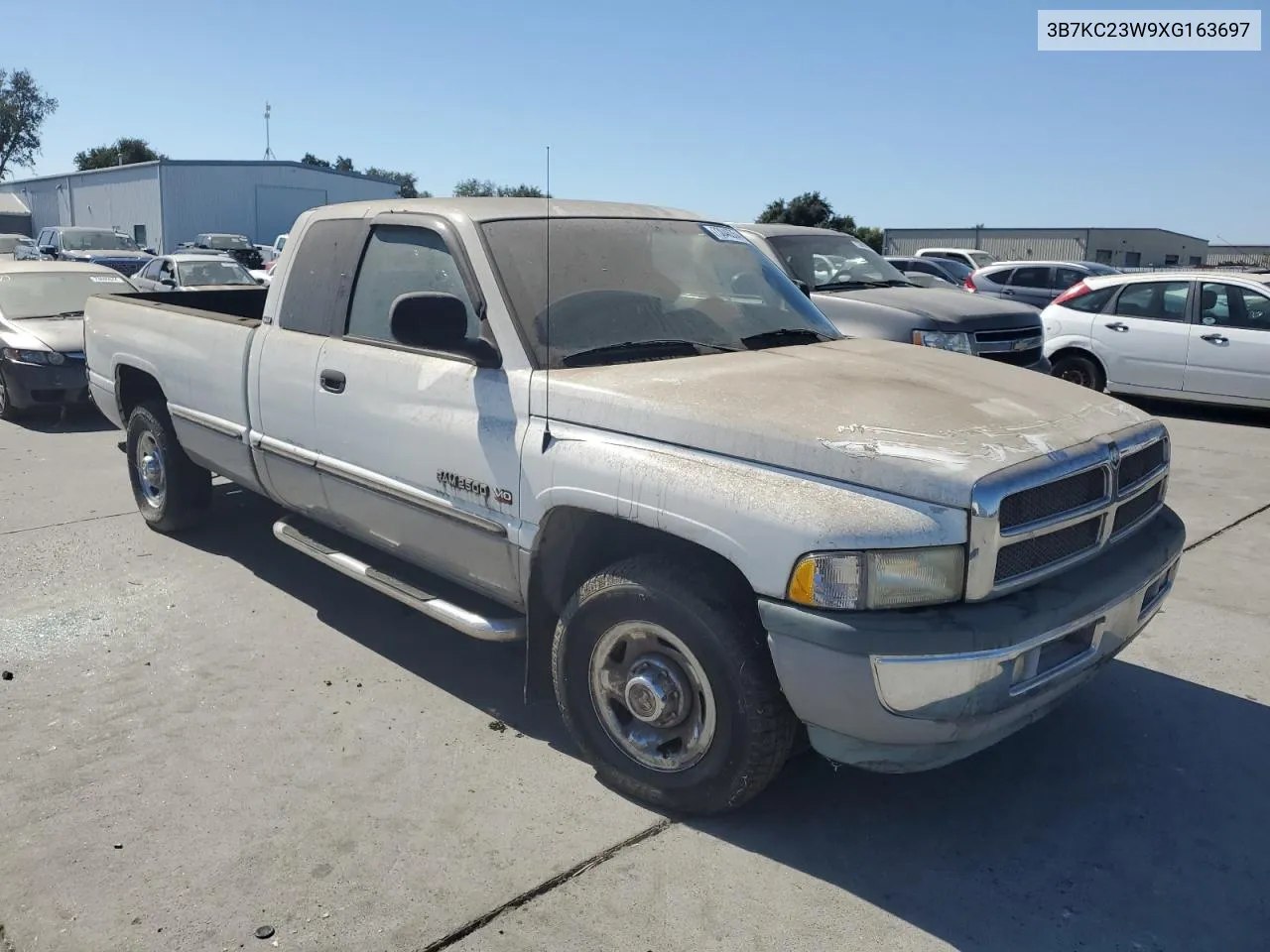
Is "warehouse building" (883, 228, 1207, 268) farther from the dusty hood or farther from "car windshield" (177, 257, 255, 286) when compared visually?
the dusty hood

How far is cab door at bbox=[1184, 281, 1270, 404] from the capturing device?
10633mm

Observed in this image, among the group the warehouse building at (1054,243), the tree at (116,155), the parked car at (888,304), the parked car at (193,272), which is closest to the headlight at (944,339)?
the parked car at (888,304)

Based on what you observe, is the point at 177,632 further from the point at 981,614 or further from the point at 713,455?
the point at 981,614

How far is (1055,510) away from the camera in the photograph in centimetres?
299

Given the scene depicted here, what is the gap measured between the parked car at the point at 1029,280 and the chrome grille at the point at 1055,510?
16059 mm

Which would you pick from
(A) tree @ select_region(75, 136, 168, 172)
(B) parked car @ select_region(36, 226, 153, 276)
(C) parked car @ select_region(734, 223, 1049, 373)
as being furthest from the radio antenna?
(A) tree @ select_region(75, 136, 168, 172)

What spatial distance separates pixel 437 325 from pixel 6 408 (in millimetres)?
8598

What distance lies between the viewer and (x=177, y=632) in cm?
484

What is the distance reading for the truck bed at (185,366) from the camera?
16.9ft

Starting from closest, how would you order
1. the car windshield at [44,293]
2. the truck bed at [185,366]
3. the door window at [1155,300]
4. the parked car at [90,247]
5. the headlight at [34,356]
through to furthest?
the truck bed at [185,366] → the headlight at [34,356] → the car windshield at [44,293] → the door window at [1155,300] → the parked car at [90,247]

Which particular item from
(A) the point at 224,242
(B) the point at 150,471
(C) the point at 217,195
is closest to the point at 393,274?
(B) the point at 150,471

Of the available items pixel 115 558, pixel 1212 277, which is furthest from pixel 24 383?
pixel 1212 277

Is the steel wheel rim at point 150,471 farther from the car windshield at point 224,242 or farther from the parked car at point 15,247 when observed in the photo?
the car windshield at point 224,242

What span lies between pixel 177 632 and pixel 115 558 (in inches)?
54.1
